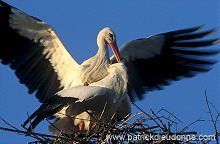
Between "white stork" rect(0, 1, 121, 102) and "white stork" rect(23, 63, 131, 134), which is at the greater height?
"white stork" rect(0, 1, 121, 102)

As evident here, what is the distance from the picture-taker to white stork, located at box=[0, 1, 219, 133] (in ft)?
24.3

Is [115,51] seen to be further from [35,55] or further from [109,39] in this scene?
[35,55]

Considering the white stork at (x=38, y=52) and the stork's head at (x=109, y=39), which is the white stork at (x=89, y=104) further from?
the white stork at (x=38, y=52)

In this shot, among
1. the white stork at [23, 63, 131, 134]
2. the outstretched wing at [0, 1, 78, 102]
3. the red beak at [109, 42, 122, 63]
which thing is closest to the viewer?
the white stork at [23, 63, 131, 134]

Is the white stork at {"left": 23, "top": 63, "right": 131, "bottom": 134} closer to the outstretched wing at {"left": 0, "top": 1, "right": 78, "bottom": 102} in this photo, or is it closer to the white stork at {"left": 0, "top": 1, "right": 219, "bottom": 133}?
the white stork at {"left": 0, "top": 1, "right": 219, "bottom": 133}

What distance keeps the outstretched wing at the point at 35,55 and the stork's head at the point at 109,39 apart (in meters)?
0.46

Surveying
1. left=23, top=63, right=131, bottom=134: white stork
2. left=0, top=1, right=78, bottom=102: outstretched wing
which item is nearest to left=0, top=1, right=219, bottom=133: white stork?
left=0, top=1, right=78, bottom=102: outstretched wing

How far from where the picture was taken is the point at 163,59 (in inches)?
318

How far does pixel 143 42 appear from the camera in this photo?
25.4 feet

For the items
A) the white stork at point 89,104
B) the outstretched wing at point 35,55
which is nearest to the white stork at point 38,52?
the outstretched wing at point 35,55

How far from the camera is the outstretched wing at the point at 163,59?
7840mm

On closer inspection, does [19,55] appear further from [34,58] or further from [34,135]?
[34,135]

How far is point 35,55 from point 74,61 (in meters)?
0.60

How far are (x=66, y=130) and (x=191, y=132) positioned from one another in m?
1.64
